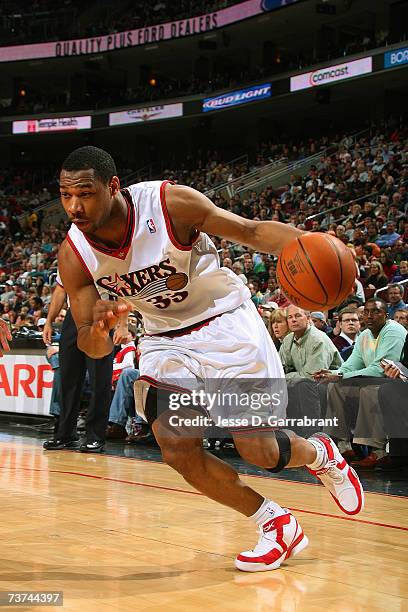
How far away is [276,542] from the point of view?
10.2 ft

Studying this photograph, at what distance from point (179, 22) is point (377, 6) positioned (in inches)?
248

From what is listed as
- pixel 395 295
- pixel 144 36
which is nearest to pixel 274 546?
pixel 395 295

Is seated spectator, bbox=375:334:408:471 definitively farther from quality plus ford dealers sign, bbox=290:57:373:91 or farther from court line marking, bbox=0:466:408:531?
quality plus ford dealers sign, bbox=290:57:373:91

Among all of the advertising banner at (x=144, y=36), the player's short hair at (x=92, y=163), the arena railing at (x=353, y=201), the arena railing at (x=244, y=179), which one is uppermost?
the advertising banner at (x=144, y=36)

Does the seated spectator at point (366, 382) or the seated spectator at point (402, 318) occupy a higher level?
the seated spectator at point (402, 318)

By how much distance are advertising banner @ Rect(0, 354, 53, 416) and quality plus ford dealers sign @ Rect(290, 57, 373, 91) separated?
13.5 meters


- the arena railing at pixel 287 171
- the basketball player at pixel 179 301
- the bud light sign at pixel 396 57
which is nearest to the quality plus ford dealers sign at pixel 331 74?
the bud light sign at pixel 396 57

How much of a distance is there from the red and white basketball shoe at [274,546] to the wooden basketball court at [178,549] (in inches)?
2.0

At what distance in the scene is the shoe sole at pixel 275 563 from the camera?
10.0ft

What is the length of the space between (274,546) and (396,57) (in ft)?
57.2

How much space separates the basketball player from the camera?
305 centimetres

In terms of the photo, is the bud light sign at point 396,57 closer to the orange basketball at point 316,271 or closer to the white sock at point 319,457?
the white sock at point 319,457

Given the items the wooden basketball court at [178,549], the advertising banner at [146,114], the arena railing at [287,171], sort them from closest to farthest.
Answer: the wooden basketball court at [178,549] < the arena railing at [287,171] < the advertising banner at [146,114]

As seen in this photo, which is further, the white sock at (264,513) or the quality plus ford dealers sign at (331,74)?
the quality plus ford dealers sign at (331,74)
